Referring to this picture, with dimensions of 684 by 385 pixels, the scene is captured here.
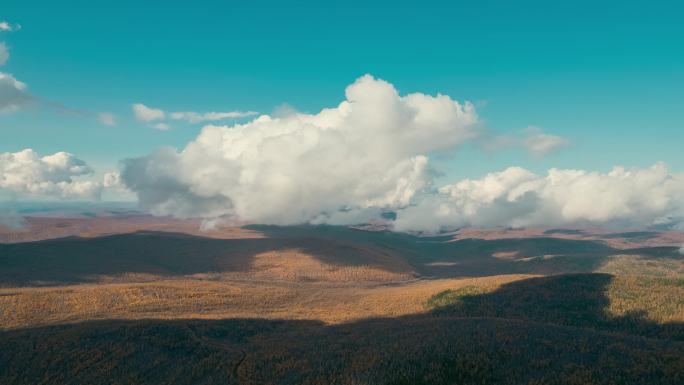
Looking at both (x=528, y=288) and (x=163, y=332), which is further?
(x=528, y=288)

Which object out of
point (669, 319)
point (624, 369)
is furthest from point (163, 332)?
point (669, 319)

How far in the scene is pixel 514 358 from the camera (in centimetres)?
5331

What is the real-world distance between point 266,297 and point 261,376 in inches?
3383

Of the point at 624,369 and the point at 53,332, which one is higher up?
the point at 624,369

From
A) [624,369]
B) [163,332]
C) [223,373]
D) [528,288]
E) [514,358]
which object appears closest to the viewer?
[624,369]

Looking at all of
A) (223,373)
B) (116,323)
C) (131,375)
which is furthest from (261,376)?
(116,323)

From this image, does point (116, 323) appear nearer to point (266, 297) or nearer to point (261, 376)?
point (261, 376)

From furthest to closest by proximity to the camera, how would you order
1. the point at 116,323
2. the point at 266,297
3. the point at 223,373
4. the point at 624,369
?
1. the point at 266,297
2. the point at 116,323
3. the point at 223,373
4. the point at 624,369

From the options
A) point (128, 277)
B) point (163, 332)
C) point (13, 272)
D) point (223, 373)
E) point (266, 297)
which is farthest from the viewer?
point (128, 277)

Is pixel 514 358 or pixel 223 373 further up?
pixel 514 358

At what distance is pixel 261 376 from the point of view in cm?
5403

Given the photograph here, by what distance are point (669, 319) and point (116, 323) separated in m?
118

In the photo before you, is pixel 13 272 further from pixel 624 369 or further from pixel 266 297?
pixel 624 369

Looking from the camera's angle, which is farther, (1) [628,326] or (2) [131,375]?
(1) [628,326]
